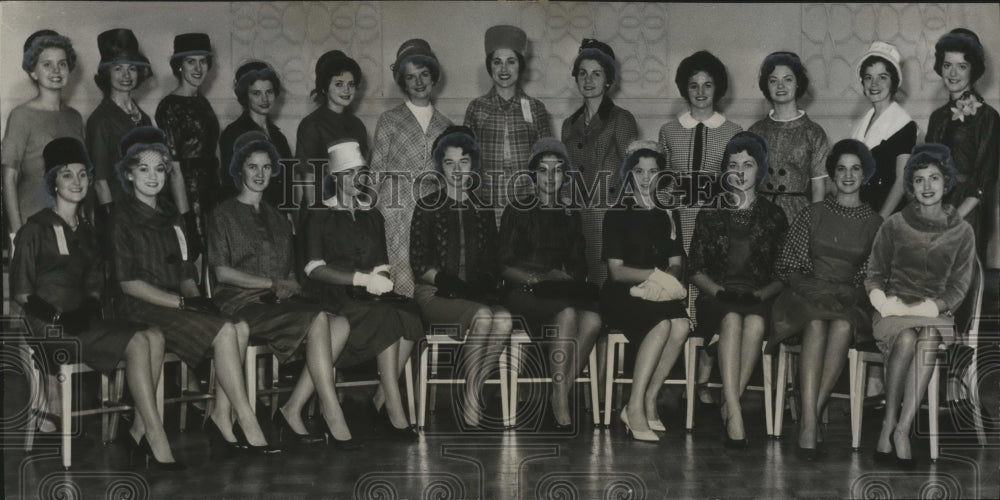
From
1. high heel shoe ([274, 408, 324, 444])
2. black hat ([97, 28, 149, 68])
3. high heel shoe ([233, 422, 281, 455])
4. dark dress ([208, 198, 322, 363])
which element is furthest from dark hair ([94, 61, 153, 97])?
high heel shoe ([233, 422, 281, 455])

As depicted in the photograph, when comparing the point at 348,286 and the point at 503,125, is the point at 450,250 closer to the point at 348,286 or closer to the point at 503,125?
the point at 348,286

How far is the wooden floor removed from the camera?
456 centimetres

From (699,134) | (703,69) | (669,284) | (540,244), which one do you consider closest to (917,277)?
(669,284)

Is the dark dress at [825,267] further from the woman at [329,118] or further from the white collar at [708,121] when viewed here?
the woman at [329,118]

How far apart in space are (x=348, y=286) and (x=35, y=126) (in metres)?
1.74

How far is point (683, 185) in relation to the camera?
6066mm

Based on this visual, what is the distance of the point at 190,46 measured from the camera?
20.6 ft

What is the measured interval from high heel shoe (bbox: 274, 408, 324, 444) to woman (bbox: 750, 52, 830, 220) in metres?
2.41

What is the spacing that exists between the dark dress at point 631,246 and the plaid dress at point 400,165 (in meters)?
1.04

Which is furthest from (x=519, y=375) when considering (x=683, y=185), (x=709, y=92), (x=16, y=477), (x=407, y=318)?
(x=16, y=477)

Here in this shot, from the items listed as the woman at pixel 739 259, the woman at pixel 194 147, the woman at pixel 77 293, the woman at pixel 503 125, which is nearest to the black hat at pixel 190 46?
the woman at pixel 194 147

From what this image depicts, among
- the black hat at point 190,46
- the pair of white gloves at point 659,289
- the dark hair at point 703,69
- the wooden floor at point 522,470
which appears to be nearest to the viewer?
the wooden floor at point 522,470

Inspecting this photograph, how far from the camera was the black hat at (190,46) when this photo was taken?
6.27 metres

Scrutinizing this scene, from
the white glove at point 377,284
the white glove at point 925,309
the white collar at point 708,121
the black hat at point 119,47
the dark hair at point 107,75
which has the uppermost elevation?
the black hat at point 119,47
